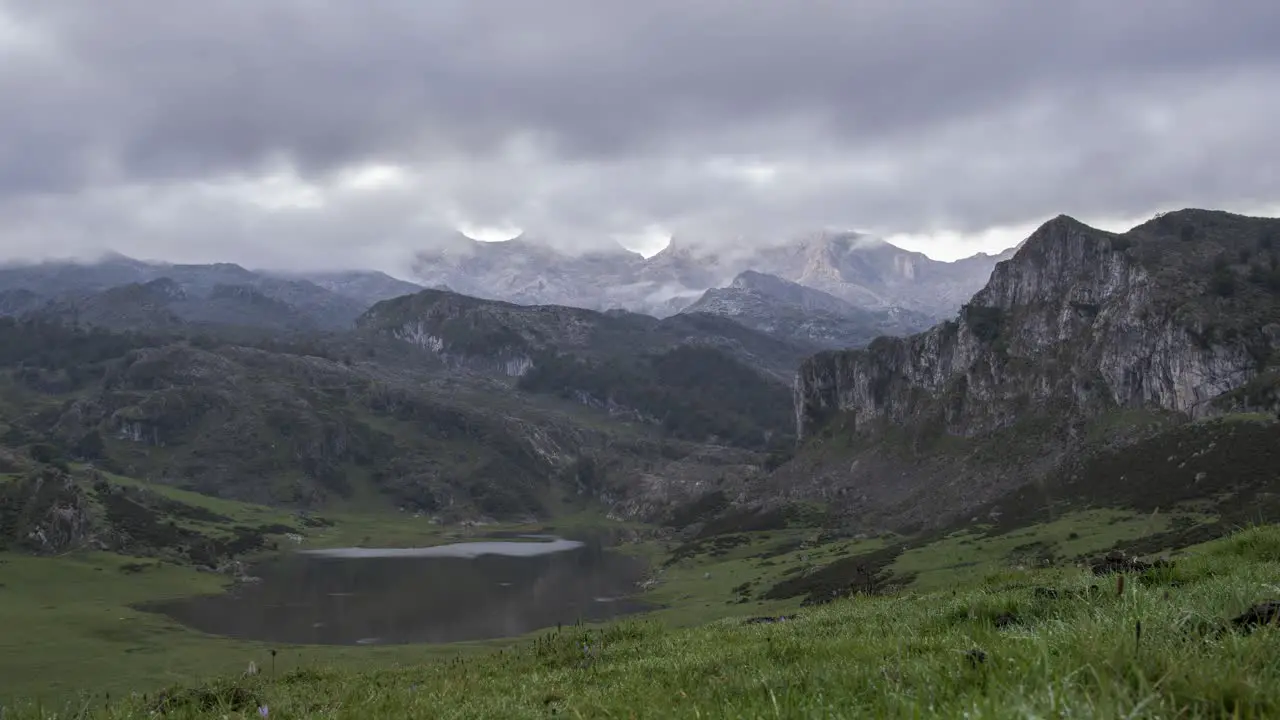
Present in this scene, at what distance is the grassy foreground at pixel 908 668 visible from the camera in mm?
5188

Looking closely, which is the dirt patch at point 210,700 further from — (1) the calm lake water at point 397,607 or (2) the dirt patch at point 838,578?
(1) the calm lake water at point 397,607

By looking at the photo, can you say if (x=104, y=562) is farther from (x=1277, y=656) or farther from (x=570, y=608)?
(x=1277, y=656)

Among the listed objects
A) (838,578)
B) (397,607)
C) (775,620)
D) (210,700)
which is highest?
(210,700)

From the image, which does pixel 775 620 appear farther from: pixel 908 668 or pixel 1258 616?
pixel 1258 616

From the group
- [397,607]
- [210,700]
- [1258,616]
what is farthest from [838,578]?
[1258,616]

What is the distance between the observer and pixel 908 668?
26.4 ft

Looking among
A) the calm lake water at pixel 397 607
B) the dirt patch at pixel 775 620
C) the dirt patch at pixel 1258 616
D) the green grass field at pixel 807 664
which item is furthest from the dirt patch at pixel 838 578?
the dirt patch at pixel 1258 616

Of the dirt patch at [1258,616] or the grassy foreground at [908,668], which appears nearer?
the grassy foreground at [908,668]

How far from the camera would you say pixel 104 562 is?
618 feet

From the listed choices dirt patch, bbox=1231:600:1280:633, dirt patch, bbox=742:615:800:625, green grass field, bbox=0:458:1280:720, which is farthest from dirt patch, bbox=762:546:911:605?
dirt patch, bbox=1231:600:1280:633

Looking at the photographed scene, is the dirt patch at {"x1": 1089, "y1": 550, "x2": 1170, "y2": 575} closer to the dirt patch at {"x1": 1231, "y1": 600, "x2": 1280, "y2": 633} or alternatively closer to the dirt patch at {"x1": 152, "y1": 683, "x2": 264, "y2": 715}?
the dirt patch at {"x1": 1231, "y1": 600, "x2": 1280, "y2": 633}

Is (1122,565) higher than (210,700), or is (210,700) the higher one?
(1122,565)

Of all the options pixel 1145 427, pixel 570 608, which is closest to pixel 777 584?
pixel 570 608

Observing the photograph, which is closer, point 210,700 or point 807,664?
point 807,664
